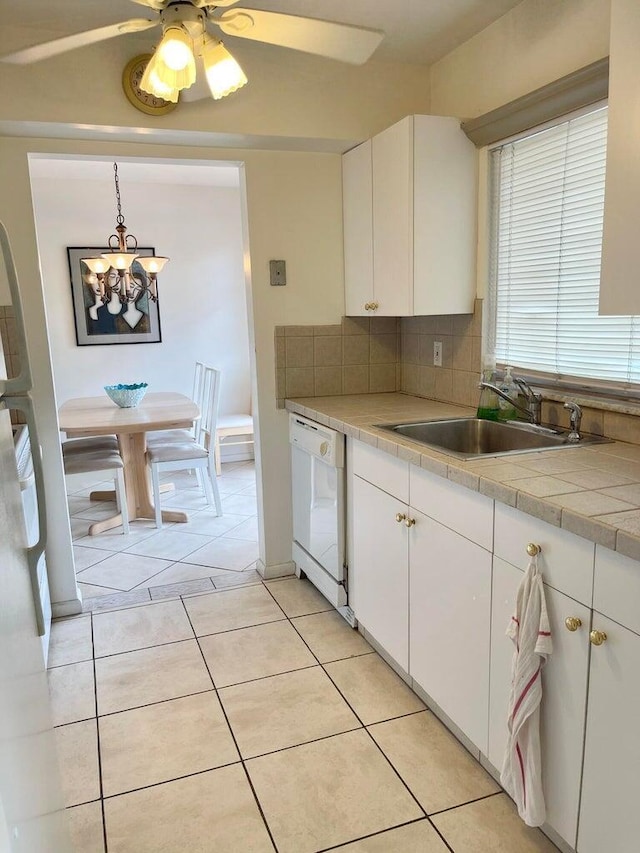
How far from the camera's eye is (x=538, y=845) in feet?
5.07

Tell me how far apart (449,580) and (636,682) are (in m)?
0.66

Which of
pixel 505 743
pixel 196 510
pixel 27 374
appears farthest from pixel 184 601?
pixel 27 374

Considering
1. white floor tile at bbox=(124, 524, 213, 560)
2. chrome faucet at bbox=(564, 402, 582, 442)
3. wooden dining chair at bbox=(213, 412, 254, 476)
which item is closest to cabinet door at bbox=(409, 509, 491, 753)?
chrome faucet at bbox=(564, 402, 582, 442)

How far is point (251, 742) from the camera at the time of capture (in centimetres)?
195

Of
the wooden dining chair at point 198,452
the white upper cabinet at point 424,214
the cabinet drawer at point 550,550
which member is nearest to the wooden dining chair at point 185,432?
the wooden dining chair at point 198,452

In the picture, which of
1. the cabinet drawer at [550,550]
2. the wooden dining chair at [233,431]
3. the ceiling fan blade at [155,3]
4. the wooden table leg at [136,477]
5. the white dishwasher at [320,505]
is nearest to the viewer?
the cabinet drawer at [550,550]

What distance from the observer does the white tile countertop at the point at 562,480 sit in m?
1.24

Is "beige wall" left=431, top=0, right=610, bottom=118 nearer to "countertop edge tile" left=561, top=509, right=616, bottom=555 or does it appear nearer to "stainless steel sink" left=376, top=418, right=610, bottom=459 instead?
"stainless steel sink" left=376, top=418, right=610, bottom=459

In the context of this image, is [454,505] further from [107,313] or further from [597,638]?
[107,313]

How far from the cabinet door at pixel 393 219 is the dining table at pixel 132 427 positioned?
1737 mm

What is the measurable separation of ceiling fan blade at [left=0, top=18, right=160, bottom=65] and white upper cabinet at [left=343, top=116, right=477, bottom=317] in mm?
1105

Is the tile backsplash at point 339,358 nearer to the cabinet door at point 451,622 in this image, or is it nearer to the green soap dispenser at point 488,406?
the green soap dispenser at point 488,406

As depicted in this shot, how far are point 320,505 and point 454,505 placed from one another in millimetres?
1065

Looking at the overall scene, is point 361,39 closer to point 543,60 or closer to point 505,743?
point 543,60
